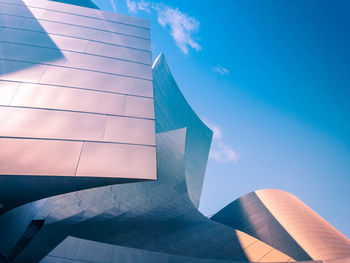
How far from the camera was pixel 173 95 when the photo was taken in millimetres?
26828

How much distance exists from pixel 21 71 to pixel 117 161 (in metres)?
4.33

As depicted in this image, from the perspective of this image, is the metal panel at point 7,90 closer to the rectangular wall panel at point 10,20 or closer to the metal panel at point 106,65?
the metal panel at point 106,65

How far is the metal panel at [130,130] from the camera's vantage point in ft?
15.5

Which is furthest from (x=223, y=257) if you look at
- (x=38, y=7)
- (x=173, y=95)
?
(x=173, y=95)

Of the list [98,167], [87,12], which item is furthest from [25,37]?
[98,167]

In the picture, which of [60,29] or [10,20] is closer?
[10,20]

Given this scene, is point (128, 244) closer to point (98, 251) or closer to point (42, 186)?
point (98, 251)

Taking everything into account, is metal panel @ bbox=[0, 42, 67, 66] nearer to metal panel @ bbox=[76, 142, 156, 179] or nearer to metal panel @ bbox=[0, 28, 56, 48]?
metal panel @ bbox=[0, 28, 56, 48]

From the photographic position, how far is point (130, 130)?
4.93m

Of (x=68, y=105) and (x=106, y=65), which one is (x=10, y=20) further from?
(x=68, y=105)

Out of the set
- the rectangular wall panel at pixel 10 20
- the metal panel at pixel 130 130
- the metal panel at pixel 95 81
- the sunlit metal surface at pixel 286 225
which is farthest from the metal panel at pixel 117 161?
the sunlit metal surface at pixel 286 225

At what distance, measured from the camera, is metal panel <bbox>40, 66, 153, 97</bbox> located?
19.1ft

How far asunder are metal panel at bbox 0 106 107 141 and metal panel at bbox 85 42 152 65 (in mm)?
3238

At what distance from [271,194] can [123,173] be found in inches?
513
